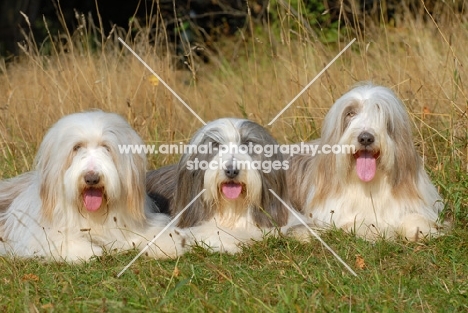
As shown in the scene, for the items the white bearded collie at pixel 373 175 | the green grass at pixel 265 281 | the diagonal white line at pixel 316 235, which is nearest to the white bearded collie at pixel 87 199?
the green grass at pixel 265 281

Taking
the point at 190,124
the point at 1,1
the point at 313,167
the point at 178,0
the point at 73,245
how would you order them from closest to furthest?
1. the point at 73,245
2. the point at 313,167
3. the point at 190,124
4. the point at 178,0
5. the point at 1,1

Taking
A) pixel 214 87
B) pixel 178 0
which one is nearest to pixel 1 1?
pixel 178 0

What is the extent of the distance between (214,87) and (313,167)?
4549mm

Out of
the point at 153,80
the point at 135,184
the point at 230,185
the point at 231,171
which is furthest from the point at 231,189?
the point at 153,80

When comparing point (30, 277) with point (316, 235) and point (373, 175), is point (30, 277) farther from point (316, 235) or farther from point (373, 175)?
point (373, 175)

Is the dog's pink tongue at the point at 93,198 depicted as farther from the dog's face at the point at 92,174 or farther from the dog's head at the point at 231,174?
the dog's head at the point at 231,174

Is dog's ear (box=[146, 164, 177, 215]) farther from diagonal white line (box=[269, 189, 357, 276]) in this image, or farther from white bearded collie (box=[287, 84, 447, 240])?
white bearded collie (box=[287, 84, 447, 240])

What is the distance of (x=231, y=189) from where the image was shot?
19.2ft

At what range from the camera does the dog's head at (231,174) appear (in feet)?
19.1

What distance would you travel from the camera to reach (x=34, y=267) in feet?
18.6

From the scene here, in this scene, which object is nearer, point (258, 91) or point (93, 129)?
point (93, 129)

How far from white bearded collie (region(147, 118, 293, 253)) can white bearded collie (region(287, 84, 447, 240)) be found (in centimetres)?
34

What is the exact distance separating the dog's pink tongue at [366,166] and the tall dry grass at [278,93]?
3.77ft

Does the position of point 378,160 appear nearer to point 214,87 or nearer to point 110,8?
point 214,87
